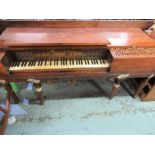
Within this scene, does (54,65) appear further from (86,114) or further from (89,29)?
(86,114)

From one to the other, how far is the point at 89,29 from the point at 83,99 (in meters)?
1.14

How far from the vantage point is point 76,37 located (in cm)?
187

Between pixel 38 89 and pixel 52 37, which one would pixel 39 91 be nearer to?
pixel 38 89

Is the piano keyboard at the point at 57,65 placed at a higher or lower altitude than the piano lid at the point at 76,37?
lower

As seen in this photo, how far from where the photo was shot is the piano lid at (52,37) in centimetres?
174

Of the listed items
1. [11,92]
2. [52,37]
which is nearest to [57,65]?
[52,37]

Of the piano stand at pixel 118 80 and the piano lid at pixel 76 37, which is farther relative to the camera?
the piano stand at pixel 118 80

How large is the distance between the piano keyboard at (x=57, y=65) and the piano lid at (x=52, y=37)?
280 millimetres

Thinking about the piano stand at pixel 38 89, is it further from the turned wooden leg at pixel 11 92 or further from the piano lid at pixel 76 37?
the piano lid at pixel 76 37

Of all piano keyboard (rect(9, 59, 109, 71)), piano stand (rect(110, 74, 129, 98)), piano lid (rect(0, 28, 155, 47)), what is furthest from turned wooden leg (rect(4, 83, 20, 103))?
piano stand (rect(110, 74, 129, 98))

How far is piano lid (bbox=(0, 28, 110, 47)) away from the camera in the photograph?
1735mm

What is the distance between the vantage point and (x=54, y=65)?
1.88m

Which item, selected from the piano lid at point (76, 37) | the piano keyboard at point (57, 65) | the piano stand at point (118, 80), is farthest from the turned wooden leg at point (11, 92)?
the piano stand at point (118, 80)

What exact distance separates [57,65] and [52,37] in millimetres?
351
